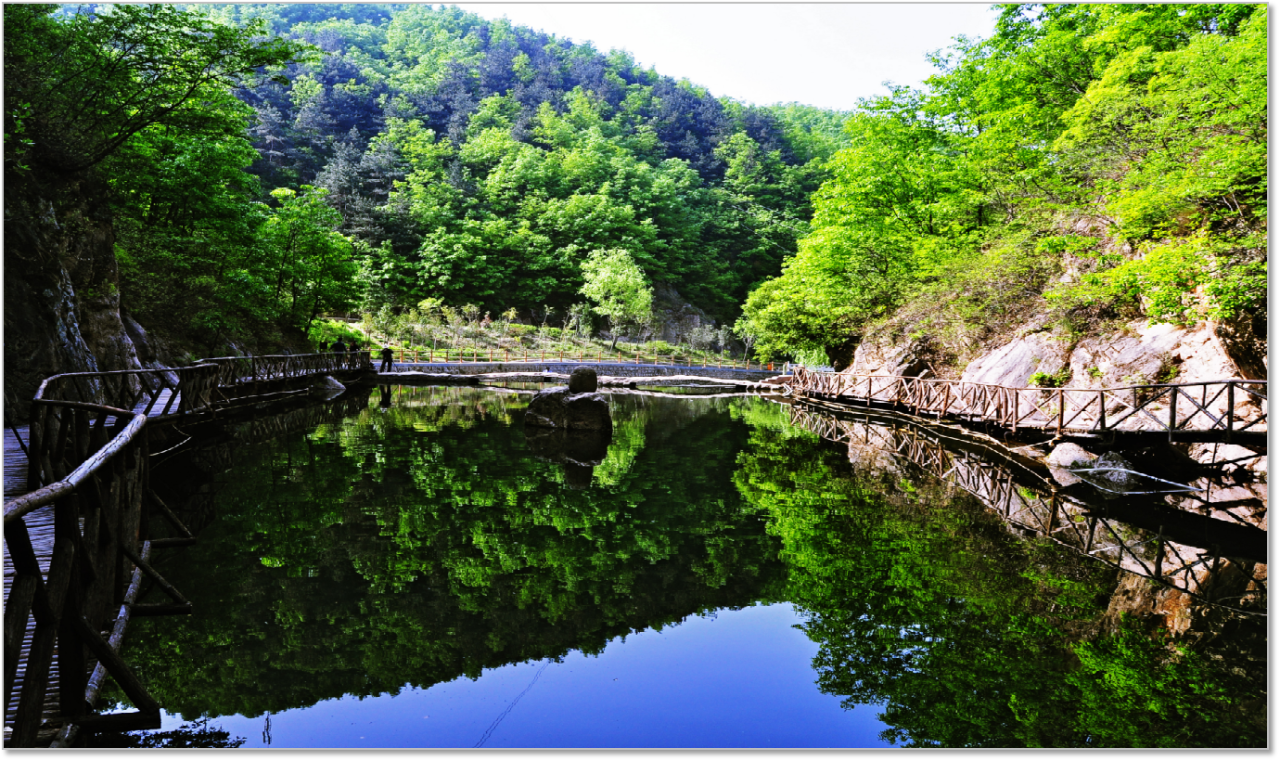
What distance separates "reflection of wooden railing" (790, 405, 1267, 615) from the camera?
6617mm

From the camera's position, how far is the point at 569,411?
51.6 feet

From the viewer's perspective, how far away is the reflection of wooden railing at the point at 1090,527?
21.7 feet

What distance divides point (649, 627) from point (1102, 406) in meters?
9.57

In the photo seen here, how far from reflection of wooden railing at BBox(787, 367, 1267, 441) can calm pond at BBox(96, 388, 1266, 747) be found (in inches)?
141

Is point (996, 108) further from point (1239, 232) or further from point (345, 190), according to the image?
point (345, 190)

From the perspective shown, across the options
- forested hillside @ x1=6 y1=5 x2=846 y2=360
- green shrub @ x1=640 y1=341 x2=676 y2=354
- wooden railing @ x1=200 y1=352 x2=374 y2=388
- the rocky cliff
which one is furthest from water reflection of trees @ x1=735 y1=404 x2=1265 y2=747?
green shrub @ x1=640 y1=341 x2=676 y2=354

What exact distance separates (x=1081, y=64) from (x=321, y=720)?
22.1 metres

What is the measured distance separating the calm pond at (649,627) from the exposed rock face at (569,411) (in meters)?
5.30

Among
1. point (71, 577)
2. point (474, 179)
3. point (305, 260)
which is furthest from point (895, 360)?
point (474, 179)

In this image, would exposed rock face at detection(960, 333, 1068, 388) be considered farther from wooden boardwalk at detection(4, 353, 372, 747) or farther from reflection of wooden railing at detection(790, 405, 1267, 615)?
wooden boardwalk at detection(4, 353, 372, 747)

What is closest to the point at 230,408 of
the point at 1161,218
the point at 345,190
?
the point at 1161,218

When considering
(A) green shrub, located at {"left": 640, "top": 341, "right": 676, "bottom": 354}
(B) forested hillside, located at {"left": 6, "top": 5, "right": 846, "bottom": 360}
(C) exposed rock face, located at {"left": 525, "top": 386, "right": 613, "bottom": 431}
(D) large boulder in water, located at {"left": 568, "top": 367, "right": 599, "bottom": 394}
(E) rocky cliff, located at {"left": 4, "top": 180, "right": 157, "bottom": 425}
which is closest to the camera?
(E) rocky cliff, located at {"left": 4, "top": 180, "right": 157, "bottom": 425}

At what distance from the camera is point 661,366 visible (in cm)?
4031

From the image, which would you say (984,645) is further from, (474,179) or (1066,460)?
(474,179)
